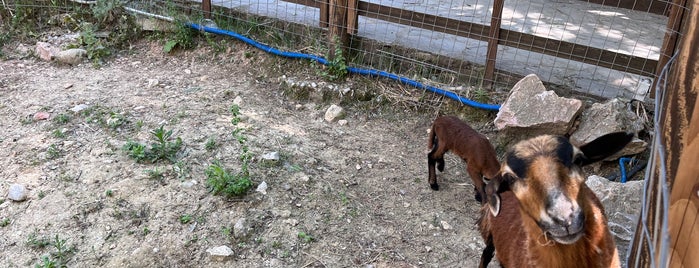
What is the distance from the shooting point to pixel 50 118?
5.45 metres

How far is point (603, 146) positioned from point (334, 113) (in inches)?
137

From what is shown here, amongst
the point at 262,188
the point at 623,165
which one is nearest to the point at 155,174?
the point at 262,188

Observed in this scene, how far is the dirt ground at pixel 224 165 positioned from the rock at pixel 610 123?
87 cm

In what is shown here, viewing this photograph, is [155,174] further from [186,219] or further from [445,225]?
[445,225]

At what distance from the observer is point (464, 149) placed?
4.66 meters

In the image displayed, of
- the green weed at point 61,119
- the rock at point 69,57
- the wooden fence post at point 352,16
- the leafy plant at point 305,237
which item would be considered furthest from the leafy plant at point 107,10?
the leafy plant at point 305,237

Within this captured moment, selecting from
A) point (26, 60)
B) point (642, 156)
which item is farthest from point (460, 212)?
point (26, 60)

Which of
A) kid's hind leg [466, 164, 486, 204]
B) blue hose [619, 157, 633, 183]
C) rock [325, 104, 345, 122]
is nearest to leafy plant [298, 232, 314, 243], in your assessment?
kid's hind leg [466, 164, 486, 204]

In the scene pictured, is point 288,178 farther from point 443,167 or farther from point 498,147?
→ point 498,147

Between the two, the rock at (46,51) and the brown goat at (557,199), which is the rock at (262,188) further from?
the rock at (46,51)

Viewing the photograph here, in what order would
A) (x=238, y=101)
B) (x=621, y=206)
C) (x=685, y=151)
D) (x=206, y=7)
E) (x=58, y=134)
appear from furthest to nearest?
1. (x=206, y=7)
2. (x=238, y=101)
3. (x=58, y=134)
4. (x=621, y=206)
5. (x=685, y=151)

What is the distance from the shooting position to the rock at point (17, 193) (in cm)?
427

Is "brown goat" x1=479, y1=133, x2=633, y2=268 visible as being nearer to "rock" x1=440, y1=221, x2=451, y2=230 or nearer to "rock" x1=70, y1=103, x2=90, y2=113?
"rock" x1=440, y1=221, x2=451, y2=230

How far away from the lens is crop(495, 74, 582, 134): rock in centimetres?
511
